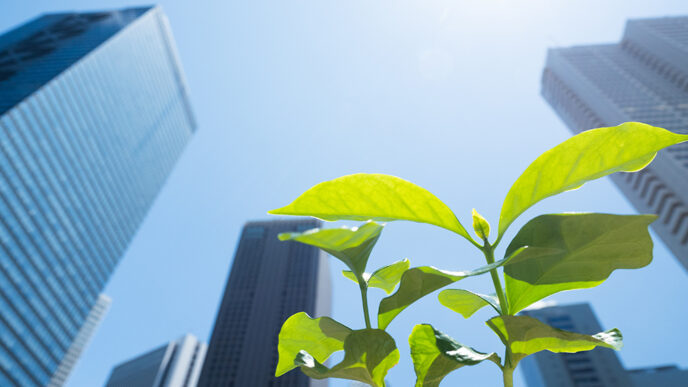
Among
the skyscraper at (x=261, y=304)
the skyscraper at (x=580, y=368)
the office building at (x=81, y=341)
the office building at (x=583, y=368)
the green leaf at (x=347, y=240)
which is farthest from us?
the office building at (x=81, y=341)

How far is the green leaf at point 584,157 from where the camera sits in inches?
25.2

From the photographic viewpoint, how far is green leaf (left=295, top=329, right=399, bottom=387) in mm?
593

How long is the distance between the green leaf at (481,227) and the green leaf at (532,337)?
0.18 metres

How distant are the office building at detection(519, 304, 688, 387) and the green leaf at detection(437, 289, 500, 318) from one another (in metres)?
62.6

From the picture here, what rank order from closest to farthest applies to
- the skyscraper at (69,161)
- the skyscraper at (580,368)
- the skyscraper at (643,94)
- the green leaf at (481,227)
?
the green leaf at (481,227), the skyscraper at (643,94), the skyscraper at (69,161), the skyscraper at (580,368)

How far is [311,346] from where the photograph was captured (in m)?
0.77

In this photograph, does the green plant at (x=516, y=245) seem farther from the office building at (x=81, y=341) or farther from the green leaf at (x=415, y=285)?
the office building at (x=81, y=341)

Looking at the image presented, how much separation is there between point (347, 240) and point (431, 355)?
36 cm

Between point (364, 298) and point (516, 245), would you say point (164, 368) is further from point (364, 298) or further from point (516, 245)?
point (516, 245)

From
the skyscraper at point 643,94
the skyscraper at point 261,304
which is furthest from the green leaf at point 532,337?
the skyscraper at point 261,304

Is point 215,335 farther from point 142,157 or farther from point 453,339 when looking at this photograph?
point 453,339

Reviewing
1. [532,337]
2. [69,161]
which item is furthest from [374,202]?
[69,161]

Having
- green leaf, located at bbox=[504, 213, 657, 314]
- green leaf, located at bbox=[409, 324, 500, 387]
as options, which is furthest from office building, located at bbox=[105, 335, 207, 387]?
green leaf, located at bbox=[504, 213, 657, 314]

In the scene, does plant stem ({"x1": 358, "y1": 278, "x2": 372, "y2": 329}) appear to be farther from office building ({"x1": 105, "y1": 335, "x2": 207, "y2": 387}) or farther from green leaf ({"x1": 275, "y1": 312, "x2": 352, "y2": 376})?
office building ({"x1": 105, "y1": 335, "x2": 207, "y2": 387})
